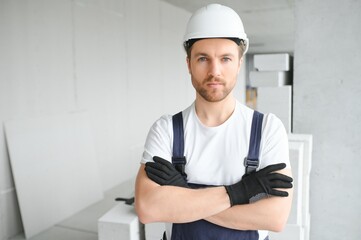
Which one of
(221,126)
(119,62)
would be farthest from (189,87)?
(221,126)

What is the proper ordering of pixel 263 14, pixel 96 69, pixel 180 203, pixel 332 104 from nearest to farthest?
pixel 180 203 < pixel 332 104 < pixel 96 69 < pixel 263 14

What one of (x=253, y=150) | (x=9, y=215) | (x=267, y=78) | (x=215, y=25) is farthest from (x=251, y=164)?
(x=9, y=215)

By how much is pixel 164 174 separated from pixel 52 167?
101 inches

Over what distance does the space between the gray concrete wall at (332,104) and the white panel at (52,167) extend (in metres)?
2.50

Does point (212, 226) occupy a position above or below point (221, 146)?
below

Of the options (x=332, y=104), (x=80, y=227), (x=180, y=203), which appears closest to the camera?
(x=180, y=203)

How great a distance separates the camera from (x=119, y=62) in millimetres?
4766

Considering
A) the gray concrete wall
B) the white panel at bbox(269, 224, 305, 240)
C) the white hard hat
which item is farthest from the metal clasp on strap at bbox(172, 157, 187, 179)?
the gray concrete wall

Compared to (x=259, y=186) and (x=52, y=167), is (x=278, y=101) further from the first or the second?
(x=52, y=167)

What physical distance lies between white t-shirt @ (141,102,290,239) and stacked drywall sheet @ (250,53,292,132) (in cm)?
165

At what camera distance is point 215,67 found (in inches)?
50.7

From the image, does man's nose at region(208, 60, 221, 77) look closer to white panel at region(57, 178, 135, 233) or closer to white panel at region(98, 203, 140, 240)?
white panel at region(98, 203, 140, 240)

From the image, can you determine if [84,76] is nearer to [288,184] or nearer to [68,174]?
[68,174]

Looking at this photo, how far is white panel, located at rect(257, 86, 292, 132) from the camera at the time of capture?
2926 millimetres
